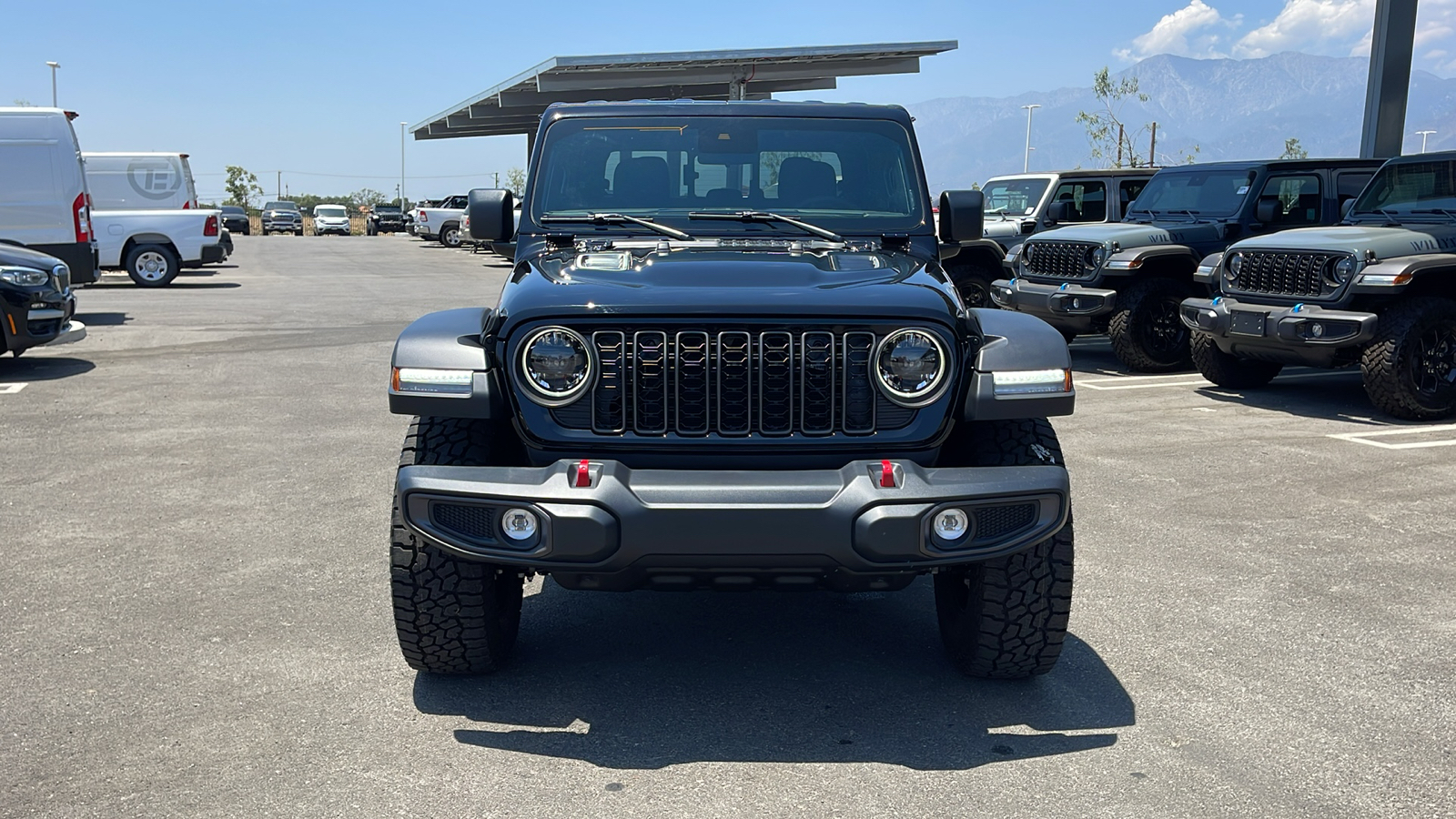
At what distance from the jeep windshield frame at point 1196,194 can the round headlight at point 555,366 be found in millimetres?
10116

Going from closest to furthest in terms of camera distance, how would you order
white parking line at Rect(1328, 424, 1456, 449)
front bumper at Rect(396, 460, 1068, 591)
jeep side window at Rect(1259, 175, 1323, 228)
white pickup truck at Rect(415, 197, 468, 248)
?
front bumper at Rect(396, 460, 1068, 591) → white parking line at Rect(1328, 424, 1456, 449) → jeep side window at Rect(1259, 175, 1323, 228) → white pickup truck at Rect(415, 197, 468, 248)

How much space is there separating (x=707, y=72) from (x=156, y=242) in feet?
40.9

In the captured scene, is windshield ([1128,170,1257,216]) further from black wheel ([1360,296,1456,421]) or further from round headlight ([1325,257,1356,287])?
black wheel ([1360,296,1456,421])

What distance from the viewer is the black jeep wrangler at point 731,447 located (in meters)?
3.39

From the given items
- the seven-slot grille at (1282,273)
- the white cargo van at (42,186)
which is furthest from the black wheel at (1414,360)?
the white cargo van at (42,186)

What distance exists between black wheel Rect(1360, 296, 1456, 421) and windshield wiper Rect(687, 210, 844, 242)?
6.02m

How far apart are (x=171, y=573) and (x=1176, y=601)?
405 centimetres

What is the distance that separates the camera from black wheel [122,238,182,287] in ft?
70.9

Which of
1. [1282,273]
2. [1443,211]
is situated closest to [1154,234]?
[1282,273]

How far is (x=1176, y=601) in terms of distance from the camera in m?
5.05

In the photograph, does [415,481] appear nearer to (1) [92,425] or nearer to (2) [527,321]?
(2) [527,321]

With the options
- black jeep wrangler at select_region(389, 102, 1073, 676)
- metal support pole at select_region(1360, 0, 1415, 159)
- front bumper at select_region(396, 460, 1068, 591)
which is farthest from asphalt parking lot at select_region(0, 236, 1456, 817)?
metal support pole at select_region(1360, 0, 1415, 159)

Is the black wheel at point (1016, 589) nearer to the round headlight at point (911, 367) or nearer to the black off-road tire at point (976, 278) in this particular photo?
the round headlight at point (911, 367)

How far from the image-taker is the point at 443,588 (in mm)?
3855
